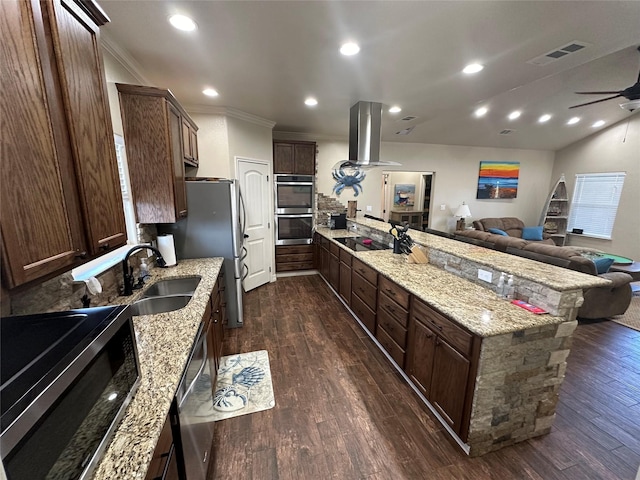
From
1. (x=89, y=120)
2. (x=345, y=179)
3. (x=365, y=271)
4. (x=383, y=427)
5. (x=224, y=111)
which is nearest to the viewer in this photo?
(x=89, y=120)

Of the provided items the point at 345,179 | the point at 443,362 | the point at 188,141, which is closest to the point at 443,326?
the point at 443,362

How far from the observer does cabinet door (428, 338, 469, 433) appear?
1619mm

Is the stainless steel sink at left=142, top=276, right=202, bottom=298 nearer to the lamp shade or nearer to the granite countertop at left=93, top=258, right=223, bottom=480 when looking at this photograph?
the granite countertop at left=93, top=258, right=223, bottom=480

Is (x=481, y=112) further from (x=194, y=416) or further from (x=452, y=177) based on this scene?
(x=194, y=416)

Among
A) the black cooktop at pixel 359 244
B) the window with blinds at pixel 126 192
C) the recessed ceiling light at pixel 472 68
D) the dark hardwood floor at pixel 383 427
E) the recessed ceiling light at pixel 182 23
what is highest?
the recessed ceiling light at pixel 472 68

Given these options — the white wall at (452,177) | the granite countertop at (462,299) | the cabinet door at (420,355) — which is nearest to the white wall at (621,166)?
the white wall at (452,177)

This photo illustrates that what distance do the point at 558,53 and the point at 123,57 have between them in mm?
3565

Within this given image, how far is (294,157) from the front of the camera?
4629 mm

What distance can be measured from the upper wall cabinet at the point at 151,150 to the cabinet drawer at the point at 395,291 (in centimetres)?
202

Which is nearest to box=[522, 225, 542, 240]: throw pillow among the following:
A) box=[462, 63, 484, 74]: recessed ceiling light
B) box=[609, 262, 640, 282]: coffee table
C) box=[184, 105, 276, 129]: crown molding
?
box=[609, 262, 640, 282]: coffee table

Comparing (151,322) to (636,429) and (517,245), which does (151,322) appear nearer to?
(636,429)

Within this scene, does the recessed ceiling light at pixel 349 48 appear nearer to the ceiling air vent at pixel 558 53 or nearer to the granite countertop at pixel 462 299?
the ceiling air vent at pixel 558 53

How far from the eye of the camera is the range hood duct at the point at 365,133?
3.40 metres

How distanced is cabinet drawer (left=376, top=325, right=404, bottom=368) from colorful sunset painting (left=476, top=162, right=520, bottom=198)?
5771mm
